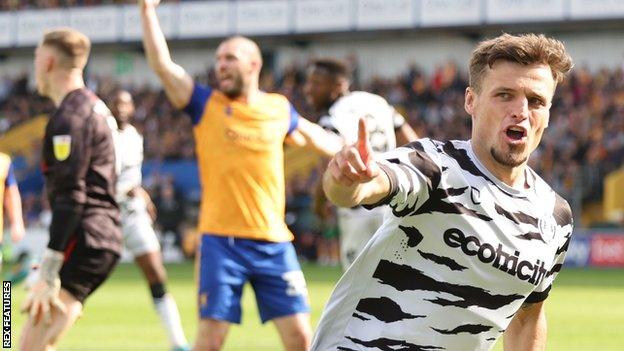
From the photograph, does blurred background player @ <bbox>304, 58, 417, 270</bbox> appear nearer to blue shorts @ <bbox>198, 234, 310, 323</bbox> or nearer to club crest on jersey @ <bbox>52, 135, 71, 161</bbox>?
blue shorts @ <bbox>198, 234, 310, 323</bbox>

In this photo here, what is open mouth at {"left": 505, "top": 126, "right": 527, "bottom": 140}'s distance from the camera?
174 inches

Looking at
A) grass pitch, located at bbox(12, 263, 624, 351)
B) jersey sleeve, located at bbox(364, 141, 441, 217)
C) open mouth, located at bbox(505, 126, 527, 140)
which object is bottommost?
grass pitch, located at bbox(12, 263, 624, 351)

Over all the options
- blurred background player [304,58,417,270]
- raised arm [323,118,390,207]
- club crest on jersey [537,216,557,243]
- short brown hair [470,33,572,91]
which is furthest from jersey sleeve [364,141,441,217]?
blurred background player [304,58,417,270]

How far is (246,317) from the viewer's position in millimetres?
16000

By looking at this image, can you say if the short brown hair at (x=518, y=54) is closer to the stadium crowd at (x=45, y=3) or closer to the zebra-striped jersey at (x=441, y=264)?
the zebra-striped jersey at (x=441, y=264)

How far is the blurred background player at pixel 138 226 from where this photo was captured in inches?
457

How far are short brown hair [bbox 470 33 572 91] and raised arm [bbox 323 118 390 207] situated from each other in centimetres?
84

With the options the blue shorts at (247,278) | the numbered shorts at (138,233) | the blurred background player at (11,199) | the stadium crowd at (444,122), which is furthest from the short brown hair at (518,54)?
the stadium crowd at (444,122)

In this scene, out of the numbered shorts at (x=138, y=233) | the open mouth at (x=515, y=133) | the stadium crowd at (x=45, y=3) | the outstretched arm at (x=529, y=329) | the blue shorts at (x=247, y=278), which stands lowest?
the numbered shorts at (x=138, y=233)

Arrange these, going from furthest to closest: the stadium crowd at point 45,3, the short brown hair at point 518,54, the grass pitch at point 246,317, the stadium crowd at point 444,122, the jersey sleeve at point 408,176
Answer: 1. the stadium crowd at point 45,3
2. the stadium crowd at point 444,122
3. the grass pitch at point 246,317
4. the short brown hair at point 518,54
5. the jersey sleeve at point 408,176

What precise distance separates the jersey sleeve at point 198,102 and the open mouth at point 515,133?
411 centimetres


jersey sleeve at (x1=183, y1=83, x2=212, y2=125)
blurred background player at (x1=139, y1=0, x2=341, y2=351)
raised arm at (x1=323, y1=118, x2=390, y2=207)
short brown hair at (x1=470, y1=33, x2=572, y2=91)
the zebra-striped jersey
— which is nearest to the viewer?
raised arm at (x1=323, y1=118, x2=390, y2=207)

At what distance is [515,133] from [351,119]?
5.42m

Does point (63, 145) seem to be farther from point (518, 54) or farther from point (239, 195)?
point (518, 54)
